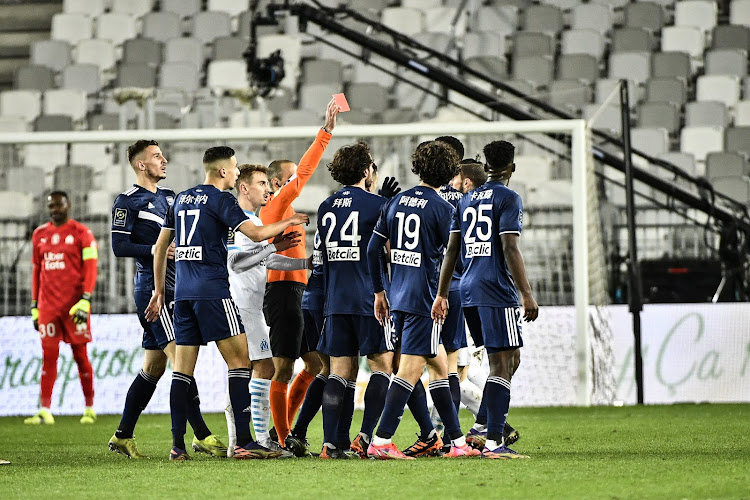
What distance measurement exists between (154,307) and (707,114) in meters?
11.8

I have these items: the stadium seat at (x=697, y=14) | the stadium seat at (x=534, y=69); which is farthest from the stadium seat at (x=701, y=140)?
the stadium seat at (x=697, y=14)

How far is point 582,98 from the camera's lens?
1720 centimetres

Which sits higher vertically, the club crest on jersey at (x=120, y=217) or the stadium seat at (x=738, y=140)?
the stadium seat at (x=738, y=140)

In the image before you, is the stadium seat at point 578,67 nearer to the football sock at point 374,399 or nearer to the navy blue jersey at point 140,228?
the navy blue jersey at point 140,228

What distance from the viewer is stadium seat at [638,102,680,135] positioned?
16828 mm

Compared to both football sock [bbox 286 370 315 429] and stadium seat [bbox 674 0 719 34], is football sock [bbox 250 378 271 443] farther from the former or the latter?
stadium seat [bbox 674 0 719 34]

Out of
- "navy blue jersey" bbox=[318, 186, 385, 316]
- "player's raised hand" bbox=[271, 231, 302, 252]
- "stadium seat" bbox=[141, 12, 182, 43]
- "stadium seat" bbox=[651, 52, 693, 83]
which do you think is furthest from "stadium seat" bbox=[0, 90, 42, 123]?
"navy blue jersey" bbox=[318, 186, 385, 316]

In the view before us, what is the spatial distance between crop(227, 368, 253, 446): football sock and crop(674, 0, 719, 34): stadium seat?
43.8ft

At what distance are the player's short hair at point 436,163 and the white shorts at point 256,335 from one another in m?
1.43

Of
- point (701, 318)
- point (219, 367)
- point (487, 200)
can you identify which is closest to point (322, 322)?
point (487, 200)

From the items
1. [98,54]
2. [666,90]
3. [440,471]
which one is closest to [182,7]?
[98,54]

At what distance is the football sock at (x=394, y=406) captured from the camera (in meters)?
6.57

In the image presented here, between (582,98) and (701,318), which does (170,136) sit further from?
(582,98)

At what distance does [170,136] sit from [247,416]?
565 centimetres
